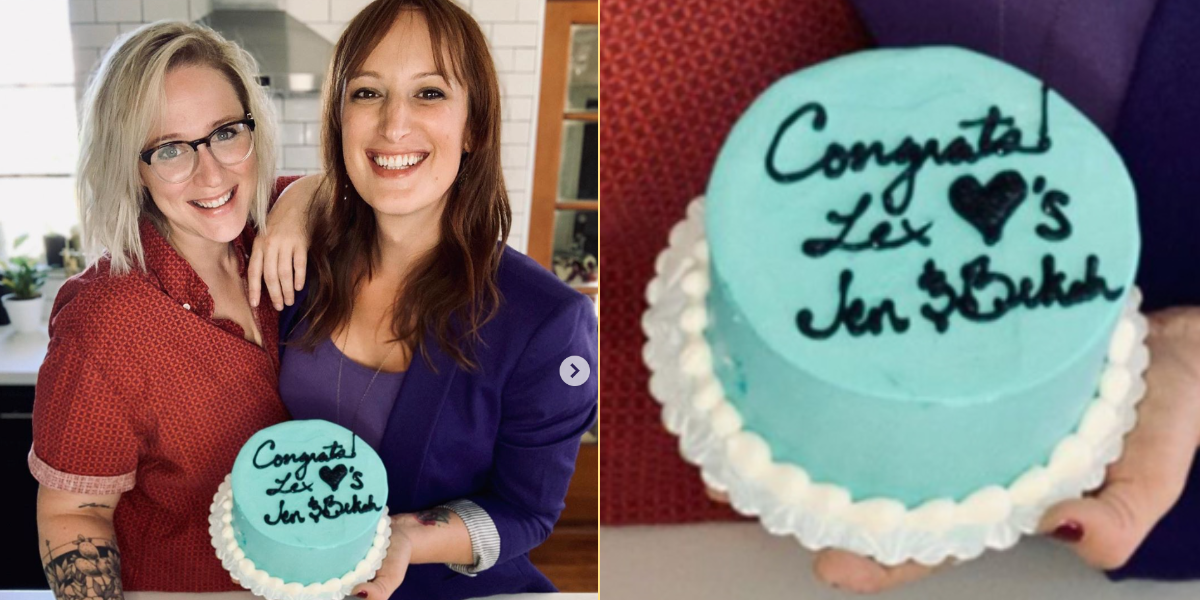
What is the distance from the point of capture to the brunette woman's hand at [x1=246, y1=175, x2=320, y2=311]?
78 centimetres

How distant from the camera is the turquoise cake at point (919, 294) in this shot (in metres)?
0.44

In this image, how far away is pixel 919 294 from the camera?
0.45 metres

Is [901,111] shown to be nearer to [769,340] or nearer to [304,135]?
[769,340]

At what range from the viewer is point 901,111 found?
476 millimetres

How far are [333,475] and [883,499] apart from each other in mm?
422

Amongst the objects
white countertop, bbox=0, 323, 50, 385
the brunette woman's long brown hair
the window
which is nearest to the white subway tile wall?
the window

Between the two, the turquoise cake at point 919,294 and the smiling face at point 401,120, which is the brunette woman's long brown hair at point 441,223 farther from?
the turquoise cake at point 919,294

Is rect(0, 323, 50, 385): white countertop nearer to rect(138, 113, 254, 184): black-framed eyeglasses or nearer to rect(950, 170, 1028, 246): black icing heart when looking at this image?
rect(138, 113, 254, 184): black-framed eyeglasses

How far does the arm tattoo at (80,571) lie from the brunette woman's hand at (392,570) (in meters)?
0.22

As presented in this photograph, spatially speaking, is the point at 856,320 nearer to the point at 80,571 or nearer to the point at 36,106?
the point at 80,571

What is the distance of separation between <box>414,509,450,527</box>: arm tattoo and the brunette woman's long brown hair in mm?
158

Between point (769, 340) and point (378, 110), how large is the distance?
0.47 meters

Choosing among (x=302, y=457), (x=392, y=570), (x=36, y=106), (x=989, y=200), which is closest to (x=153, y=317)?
(x=302, y=457)

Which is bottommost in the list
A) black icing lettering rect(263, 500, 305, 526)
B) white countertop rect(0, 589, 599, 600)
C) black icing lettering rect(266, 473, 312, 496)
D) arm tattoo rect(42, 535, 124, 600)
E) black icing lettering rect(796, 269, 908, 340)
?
white countertop rect(0, 589, 599, 600)
